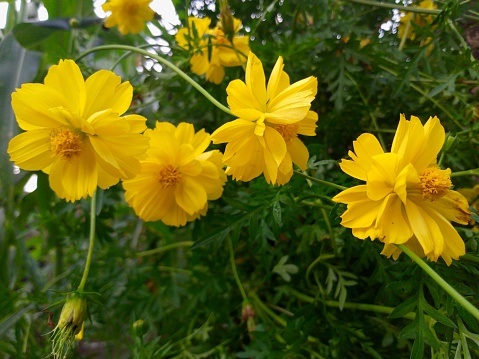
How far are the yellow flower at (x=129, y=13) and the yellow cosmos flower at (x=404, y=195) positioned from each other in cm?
56

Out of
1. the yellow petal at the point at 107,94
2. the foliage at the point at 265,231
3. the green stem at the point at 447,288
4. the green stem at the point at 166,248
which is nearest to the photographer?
the green stem at the point at 447,288

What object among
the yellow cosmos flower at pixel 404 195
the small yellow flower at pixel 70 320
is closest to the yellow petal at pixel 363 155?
the yellow cosmos flower at pixel 404 195

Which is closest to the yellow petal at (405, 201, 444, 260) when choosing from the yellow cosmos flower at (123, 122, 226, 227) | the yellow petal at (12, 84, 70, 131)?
the yellow cosmos flower at (123, 122, 226, 227)

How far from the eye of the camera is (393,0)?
637mm

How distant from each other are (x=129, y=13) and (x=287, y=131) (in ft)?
1.66

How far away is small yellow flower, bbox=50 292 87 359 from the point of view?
1.35ft

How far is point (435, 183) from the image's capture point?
349 mm

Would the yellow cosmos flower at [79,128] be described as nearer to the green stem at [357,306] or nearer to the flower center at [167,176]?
the flower center at [167,176]

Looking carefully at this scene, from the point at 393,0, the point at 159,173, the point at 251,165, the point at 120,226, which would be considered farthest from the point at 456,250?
the point at 120,226

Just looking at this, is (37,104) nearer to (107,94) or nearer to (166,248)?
(107,94)

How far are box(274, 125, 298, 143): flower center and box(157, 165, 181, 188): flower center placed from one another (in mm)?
162

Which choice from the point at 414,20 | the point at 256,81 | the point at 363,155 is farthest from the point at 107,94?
the point at 414,20

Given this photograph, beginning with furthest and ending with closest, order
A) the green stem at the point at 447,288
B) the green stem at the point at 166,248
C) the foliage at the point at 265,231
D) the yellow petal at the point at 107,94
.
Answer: the green stem at the point at 166,248
the foliage at the point at 265,231
the yellow petal at the point at 107,94
the green stem at the point at 447,288

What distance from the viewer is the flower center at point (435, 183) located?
348 mm
